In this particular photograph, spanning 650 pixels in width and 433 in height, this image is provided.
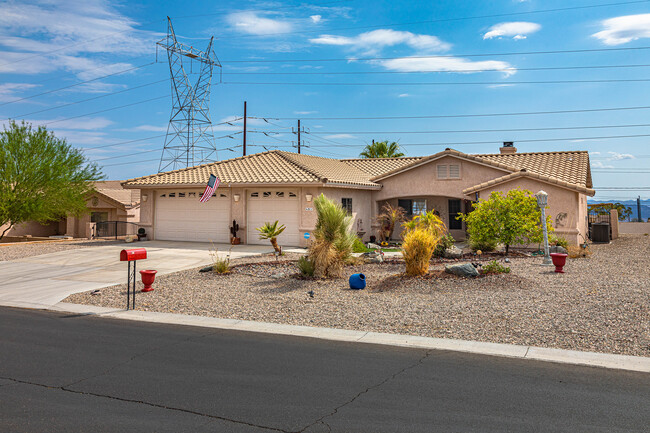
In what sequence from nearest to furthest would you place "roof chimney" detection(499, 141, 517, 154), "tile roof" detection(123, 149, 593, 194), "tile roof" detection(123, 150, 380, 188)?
"tile roof" detection(123, 149, 593, 194) < "tile roof" detection(123, 150, 380, 188) < "roof chimney" detection(499, 141, 517, 154)

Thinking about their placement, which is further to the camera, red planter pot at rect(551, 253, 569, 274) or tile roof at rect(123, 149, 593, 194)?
tile roof at rect(123, 149, 593, 194)

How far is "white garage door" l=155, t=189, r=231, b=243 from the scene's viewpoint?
24.7 metres

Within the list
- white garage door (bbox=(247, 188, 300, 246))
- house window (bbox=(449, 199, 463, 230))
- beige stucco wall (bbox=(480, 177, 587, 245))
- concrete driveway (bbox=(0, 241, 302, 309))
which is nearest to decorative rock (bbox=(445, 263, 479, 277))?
concrete driveway (bbox=(0, 241, 302, 309))

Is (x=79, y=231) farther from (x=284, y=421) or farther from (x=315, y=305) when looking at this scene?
(x=284, y=421)

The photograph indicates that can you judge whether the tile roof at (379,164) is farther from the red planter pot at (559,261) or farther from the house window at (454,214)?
the red planter pot at (559,261)

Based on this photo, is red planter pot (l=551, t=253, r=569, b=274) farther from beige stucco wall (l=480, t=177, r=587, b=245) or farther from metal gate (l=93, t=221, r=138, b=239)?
metal gate (l=93, t=221, r=138, b=239)

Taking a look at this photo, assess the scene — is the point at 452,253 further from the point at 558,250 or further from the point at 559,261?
the point at 559,261

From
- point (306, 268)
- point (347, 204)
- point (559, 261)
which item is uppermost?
point (347, 204)

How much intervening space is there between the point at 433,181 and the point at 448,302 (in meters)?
15.0

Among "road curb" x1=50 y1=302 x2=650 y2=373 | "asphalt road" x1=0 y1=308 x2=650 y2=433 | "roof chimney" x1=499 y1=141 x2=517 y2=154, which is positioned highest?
"roof chimney" x1=499 y1=141 x2=517 y2=154

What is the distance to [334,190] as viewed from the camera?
23.2 m

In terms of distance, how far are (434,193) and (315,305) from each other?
15.5m

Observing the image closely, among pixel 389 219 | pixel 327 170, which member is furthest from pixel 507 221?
pixel 327 170

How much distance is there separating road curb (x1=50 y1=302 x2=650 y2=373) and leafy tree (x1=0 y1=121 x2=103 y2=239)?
19999 mm
